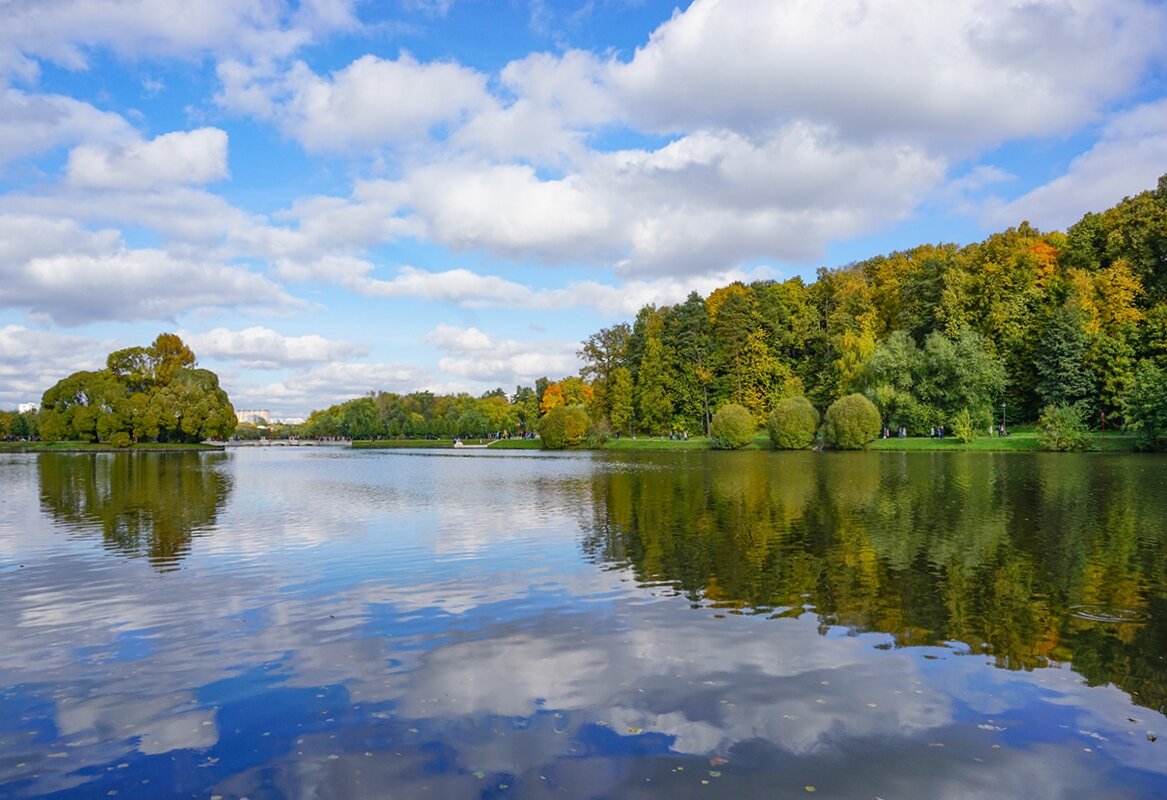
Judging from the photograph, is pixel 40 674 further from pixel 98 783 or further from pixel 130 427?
pixel 130 427

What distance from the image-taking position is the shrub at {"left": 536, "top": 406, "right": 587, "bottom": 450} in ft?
319

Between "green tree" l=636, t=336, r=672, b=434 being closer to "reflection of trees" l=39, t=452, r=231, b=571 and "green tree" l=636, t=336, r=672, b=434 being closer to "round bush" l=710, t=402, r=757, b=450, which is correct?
"round bush" l=710, t=402, r=757, b=450

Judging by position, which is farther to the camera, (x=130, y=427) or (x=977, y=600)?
(x=130, y=427)

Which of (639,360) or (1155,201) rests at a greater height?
(1155,201)

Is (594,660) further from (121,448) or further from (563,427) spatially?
(121,448)

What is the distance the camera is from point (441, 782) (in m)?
6.82

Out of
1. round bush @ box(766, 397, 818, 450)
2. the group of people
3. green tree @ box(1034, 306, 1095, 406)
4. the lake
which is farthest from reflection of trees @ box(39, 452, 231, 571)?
green tree @ box(1034, 306, 1095, 406)

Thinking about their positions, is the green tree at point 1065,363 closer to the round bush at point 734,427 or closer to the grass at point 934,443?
the grass at point 934,443

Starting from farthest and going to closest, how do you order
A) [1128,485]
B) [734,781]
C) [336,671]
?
[1128,485], [336,671], [734,781]

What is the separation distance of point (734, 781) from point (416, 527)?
18024mm

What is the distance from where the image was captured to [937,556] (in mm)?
16984

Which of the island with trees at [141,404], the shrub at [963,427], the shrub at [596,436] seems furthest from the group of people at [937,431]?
the island with trees at [141,404]

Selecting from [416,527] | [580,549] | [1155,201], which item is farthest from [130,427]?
[1155,201]

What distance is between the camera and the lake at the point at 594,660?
Result: 23.0 ft
